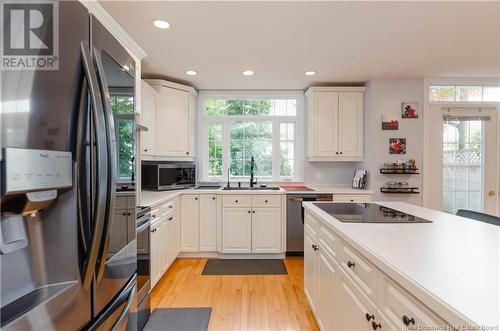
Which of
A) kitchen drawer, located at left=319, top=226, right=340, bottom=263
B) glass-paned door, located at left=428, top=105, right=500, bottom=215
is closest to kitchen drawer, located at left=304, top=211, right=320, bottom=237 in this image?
kitchen drawer, located at left=319, top=226, right=340, bottom=263

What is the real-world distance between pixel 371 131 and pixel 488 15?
1.69m

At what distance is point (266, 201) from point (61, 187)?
2.79m

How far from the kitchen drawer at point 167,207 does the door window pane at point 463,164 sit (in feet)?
12.3

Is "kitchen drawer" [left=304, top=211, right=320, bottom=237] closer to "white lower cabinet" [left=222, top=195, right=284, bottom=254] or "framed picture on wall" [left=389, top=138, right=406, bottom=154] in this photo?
"white lower cabinet" [left=222, top=195, right=284, bottom=254]

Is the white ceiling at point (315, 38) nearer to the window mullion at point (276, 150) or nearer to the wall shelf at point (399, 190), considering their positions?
the window mullion at point (276, 150)

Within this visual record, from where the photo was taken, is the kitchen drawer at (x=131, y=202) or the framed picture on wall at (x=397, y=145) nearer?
the kitchen drawer at (x=131, y=202)

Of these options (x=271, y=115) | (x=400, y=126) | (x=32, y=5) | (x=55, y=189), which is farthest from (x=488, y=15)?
(x=55, y=189)

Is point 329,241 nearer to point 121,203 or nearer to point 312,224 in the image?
point 312,224

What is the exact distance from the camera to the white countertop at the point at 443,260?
0.66m

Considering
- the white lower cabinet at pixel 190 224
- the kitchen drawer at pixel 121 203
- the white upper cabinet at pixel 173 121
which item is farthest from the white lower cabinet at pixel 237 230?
the kitchen drawer at pixel 121 203

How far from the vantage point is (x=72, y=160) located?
0.74 meters

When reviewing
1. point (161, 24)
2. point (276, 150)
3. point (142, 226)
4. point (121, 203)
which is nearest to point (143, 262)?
point (142, 226)

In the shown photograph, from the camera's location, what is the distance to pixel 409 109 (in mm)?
3480

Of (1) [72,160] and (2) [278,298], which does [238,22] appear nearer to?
(1) [72,160]
